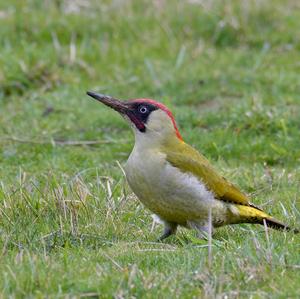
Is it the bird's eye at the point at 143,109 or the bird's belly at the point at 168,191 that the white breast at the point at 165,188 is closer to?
the bird's belly at the point at 168,191

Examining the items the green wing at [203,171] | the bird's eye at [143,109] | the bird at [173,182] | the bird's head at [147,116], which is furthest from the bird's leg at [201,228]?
the bird's eye at [143,109]

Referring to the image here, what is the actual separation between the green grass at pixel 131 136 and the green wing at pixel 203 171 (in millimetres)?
250

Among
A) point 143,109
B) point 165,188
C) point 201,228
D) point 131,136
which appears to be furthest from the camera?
point 131,136

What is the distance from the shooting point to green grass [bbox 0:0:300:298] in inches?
191

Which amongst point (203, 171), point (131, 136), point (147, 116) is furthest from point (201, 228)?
point (131, 136)

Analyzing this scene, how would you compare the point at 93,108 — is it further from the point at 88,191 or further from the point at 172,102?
the point at 88,191

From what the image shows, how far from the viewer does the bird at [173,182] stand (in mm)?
5793

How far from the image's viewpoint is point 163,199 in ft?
18.9

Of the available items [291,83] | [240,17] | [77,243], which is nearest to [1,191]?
[77,243]

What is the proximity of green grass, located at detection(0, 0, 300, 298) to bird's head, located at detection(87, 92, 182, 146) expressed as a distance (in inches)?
21.5

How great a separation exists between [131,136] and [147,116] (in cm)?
252

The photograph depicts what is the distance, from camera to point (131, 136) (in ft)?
28.5

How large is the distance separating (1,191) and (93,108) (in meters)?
3.33

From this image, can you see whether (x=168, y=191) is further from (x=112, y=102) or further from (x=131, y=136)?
(x=131, y=136)
